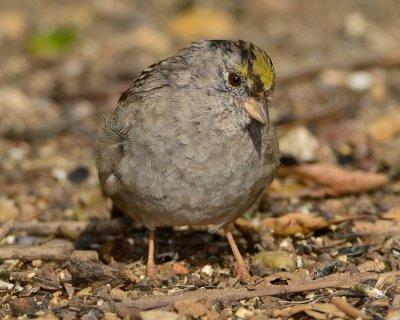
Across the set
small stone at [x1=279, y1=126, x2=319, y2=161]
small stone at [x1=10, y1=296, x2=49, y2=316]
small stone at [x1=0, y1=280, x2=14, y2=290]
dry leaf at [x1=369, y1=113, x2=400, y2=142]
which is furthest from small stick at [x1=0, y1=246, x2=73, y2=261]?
dry leaf at [x1=369, y1=113, x2=400, y2=142]

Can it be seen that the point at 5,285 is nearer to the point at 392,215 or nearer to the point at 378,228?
the point at 378,228

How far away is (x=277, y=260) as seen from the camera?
4680 millimetres

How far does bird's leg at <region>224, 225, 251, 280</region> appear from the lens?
4.49 meters

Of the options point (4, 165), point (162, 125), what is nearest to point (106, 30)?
point (4, 165)

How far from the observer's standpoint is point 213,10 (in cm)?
916

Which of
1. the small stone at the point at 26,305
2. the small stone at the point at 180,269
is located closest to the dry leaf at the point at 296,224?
the small stone at the point at 180,269

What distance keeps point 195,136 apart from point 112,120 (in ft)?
1.98

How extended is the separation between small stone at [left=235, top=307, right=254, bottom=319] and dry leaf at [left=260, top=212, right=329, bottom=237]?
3.39 feet

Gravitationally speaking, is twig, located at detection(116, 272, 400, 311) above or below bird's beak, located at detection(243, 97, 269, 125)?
below

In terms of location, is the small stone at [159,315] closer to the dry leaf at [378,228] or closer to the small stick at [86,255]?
the small stick at [86,255]

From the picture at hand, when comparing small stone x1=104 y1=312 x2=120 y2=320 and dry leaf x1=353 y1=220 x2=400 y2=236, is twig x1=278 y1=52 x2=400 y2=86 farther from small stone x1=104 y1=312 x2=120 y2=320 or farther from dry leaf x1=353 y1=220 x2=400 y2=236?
small stone x1=104 y1=312 x2=120 y2=320

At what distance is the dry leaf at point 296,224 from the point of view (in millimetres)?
5004

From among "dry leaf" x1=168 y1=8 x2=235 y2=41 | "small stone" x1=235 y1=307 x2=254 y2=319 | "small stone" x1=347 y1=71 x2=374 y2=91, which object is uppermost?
"dry leaf" x1=168 y1=8 x2=235 y2=41

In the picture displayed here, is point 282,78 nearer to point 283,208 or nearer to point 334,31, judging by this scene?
point 334,31
